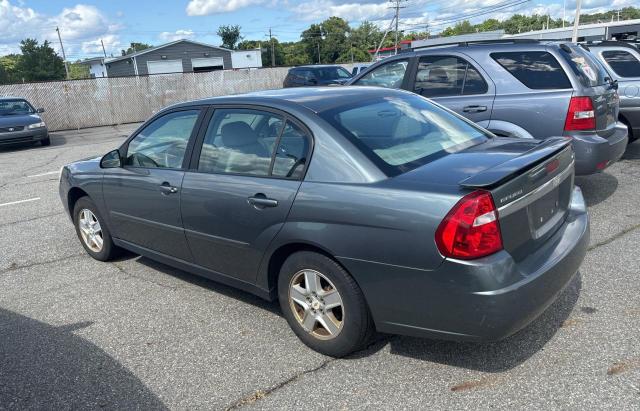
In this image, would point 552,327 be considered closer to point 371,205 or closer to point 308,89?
point 371,205

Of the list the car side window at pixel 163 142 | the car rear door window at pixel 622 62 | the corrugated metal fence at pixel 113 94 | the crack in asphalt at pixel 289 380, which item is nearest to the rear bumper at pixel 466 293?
the crack in asphalt at pixel 289 380

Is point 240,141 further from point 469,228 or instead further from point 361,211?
point 469,228

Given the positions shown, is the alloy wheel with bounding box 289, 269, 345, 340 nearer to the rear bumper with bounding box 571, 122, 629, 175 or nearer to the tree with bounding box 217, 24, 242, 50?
the rear bumper with bounding box 571, 122, 629, 175

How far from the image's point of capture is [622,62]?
338 inches

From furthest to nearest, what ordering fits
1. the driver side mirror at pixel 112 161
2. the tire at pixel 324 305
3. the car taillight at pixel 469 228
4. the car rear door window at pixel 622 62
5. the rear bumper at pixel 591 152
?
the car rear door window at pixel 622 62 → the rear bumper at pixel 591 152 → the driver side mirror at pixel 112 161 → the tire at pixel 324 305 → the car taillight at pixel 469 228

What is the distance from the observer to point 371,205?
9.21 ft

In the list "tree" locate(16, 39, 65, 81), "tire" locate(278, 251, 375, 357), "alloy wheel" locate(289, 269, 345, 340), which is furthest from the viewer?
"tree" locate(16, 39, 65, 81)

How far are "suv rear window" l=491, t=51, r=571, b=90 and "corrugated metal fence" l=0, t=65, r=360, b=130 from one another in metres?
15.4

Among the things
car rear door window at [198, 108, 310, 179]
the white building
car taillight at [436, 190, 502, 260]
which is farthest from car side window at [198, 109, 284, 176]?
the white building

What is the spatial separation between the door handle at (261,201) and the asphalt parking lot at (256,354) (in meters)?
0.91

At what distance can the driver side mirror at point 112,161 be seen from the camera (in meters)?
4.62

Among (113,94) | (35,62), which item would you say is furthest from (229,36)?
(113,94)

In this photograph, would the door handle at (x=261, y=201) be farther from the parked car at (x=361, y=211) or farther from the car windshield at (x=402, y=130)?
the car windshield at (x=402, y=130)

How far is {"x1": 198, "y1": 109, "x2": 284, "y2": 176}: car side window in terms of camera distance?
11.4 ft
